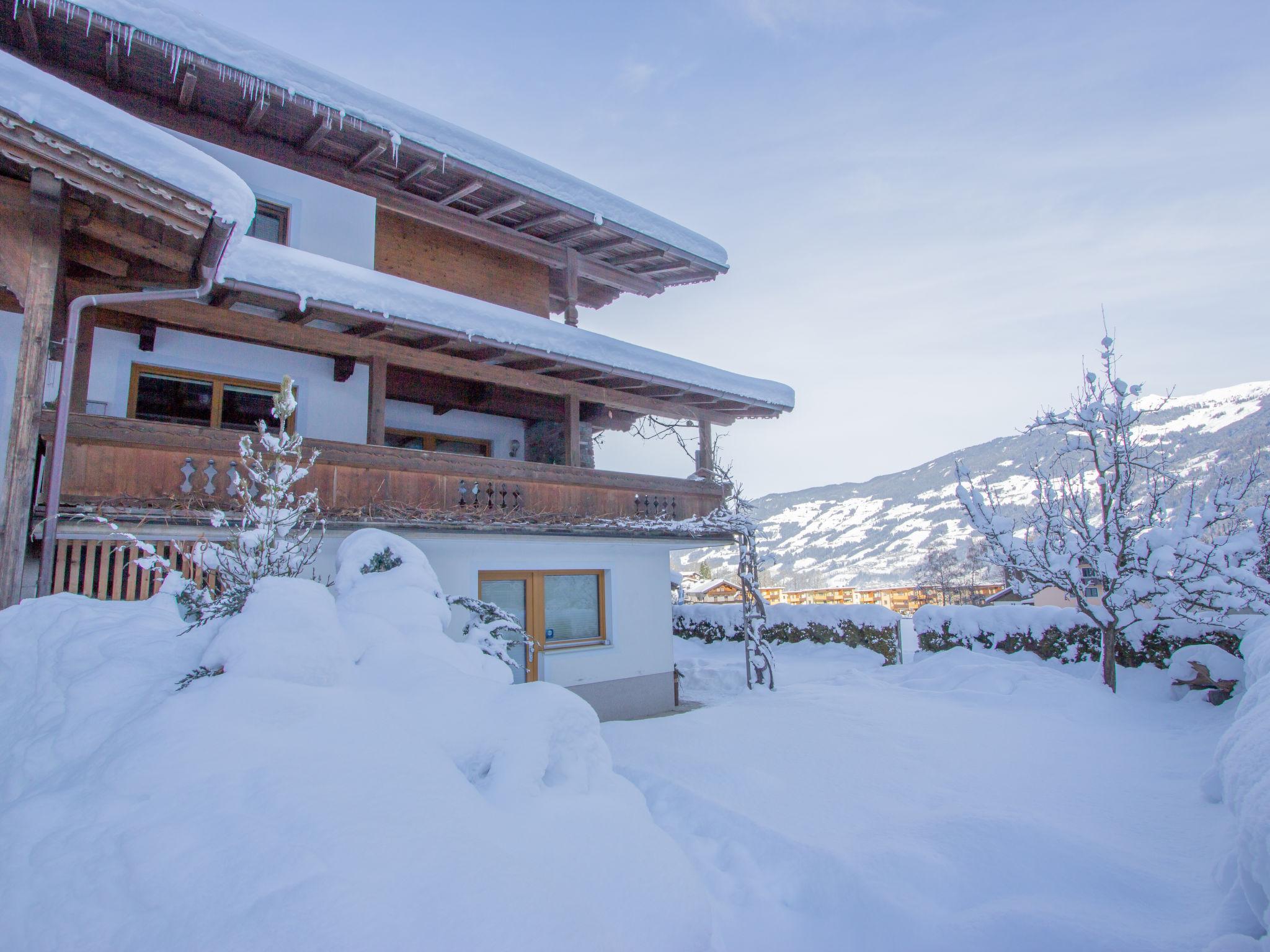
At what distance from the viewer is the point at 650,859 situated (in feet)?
9.16

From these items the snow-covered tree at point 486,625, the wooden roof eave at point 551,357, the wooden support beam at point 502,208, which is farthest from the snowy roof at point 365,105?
the snow-covered tree at point 486,625

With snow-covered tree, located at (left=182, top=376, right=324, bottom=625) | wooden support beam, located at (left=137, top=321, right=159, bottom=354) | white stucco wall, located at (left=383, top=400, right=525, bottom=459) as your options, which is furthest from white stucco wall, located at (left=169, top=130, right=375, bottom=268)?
snow-covered tree, located at (left=182, top=376, right=324, bottom=625)

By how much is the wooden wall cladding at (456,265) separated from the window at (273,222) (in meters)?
1.34

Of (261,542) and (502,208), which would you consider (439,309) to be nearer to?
(502,208)

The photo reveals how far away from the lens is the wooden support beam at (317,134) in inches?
380

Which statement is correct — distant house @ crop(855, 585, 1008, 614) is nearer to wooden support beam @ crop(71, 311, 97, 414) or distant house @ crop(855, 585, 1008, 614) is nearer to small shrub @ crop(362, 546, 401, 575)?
small shrub @ crop(362, 546, 401, 575)

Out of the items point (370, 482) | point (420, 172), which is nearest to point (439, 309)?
point (370, 482)

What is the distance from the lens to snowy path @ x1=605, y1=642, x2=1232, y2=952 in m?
3.46

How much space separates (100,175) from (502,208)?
7021 mm

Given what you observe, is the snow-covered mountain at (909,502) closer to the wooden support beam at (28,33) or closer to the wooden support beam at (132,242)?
the wooden support beam at (28,33)

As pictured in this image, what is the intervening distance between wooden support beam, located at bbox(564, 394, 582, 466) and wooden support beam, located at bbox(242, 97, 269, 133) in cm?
553

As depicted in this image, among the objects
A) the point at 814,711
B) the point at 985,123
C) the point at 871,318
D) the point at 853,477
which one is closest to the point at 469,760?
the point at 814,711

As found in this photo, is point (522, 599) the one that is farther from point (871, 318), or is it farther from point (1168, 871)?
point (871, 318)

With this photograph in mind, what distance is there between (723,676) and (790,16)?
11.7 metres
